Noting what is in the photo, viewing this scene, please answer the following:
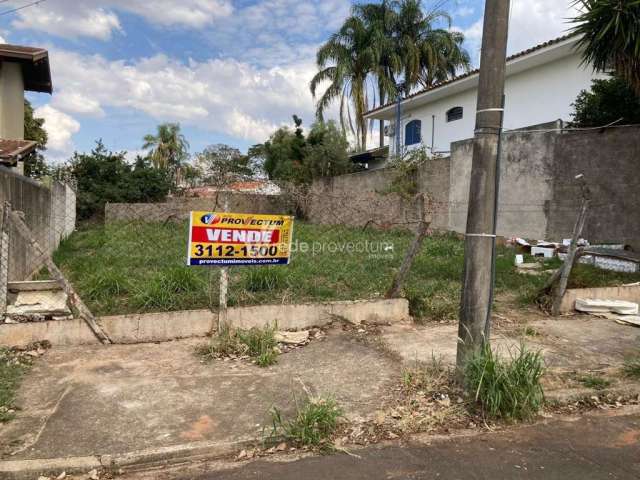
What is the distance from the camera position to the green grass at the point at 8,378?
3529 mm

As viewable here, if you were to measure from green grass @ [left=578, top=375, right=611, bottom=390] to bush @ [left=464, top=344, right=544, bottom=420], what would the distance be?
70 cm

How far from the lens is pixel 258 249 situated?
5.40 meters

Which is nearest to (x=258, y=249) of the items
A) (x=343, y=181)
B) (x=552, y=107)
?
(x=552, y=107)

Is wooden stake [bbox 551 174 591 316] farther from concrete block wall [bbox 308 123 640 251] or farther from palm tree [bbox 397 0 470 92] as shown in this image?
palm tree [bbox 397 0 470 92]

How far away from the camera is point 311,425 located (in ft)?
10.8

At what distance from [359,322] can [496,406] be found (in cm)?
243

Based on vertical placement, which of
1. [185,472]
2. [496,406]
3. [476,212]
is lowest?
[185,472]

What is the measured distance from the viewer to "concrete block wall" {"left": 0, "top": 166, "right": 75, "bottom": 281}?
6.12 metres

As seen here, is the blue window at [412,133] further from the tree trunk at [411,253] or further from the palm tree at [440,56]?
the tree trunk at [411,253]

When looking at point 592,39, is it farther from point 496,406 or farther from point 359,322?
point 496,406

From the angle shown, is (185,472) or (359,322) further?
(359,322)

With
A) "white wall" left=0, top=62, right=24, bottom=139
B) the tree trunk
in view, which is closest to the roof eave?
the tree trunk

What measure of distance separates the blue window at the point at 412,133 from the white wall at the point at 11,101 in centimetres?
1512

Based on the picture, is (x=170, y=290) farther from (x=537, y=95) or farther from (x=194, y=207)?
(x=537, y=95)
